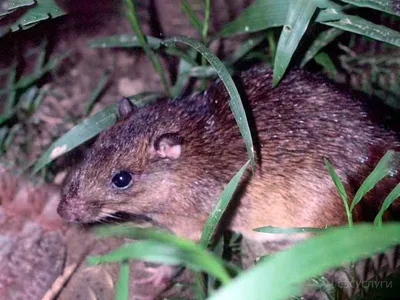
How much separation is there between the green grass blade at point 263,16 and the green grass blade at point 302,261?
5.81 ft

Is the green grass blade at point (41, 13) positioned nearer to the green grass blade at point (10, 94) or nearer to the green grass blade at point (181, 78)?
the green grass blade at point (10, 94)

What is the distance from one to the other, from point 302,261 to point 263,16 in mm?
2024

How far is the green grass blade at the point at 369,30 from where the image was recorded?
127 inches

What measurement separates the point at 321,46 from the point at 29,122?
1821mm

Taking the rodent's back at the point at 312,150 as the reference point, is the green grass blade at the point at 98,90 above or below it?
above

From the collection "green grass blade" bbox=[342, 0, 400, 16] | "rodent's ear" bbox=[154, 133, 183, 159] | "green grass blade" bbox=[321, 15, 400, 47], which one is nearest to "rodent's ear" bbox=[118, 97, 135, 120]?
"rodent's ear" bbox=[154, 133, 183, 159]

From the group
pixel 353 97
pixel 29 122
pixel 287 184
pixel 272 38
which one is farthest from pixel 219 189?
pixel 29 122

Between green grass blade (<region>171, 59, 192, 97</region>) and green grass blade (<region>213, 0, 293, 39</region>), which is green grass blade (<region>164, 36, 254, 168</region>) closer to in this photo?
green grass blade (<region>213, 0, 293, 39</region>)

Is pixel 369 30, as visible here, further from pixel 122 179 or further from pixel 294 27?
pixel 122 179

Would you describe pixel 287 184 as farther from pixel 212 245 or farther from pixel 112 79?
pixel 112 79

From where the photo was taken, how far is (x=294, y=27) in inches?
121

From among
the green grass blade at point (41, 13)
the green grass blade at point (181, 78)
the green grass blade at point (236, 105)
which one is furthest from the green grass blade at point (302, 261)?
the green grass blade at point (181, 78)

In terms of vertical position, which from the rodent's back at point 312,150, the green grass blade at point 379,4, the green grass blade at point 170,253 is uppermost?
the green grass blade at point 379,4

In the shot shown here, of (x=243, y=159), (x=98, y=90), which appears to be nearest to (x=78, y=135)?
(x=98, y=90)
